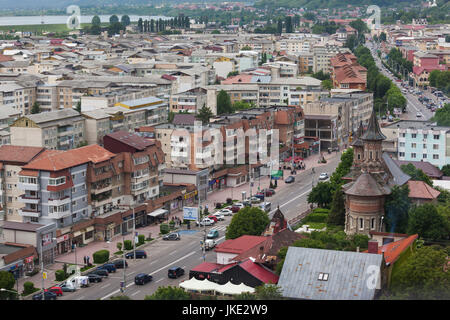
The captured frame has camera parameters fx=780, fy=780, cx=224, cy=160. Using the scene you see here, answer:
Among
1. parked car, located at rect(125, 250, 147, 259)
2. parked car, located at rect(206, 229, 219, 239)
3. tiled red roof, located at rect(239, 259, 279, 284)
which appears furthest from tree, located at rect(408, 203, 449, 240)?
parked car, located at rect(125, 250, 147, 259)

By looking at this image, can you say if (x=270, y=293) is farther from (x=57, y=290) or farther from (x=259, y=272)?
(x=57, y=290)

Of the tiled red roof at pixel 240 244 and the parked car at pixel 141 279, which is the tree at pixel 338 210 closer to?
the tiled red roof at pixel 240 244

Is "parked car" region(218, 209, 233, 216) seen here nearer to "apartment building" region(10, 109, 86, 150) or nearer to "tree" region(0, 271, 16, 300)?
"tree" region(0, 271, 16, 300)

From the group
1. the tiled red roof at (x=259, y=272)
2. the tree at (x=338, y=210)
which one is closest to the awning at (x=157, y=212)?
the tree at (x=338, y=210)

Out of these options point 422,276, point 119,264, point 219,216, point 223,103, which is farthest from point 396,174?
point 223,103
